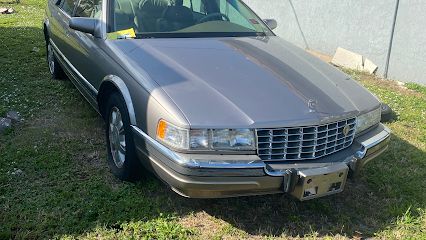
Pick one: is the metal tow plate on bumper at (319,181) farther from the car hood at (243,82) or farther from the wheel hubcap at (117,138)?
the wheel hubcap at (117,138)

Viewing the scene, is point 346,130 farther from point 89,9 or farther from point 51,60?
point 51,60

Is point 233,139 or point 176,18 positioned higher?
point 176,18

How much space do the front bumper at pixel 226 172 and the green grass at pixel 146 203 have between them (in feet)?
1.37

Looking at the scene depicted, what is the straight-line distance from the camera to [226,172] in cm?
278

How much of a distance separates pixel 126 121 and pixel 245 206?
1.10 metres

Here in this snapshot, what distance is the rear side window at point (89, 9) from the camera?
422 cm

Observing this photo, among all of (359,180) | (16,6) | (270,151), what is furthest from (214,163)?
(16,6)

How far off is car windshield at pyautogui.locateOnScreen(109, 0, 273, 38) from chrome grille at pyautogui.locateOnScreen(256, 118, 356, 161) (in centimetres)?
152

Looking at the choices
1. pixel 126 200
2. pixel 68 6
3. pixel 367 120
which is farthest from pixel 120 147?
pixel 68 6

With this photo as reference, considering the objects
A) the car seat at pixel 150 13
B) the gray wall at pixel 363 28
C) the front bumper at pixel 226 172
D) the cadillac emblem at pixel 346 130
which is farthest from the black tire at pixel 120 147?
the gray wall at pixel 363 28

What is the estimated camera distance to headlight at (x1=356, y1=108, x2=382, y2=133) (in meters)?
3.36

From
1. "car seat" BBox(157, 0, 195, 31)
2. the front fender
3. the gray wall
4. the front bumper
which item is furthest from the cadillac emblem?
the gray wall

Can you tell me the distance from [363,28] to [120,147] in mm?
5781

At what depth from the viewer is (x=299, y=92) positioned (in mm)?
3246
